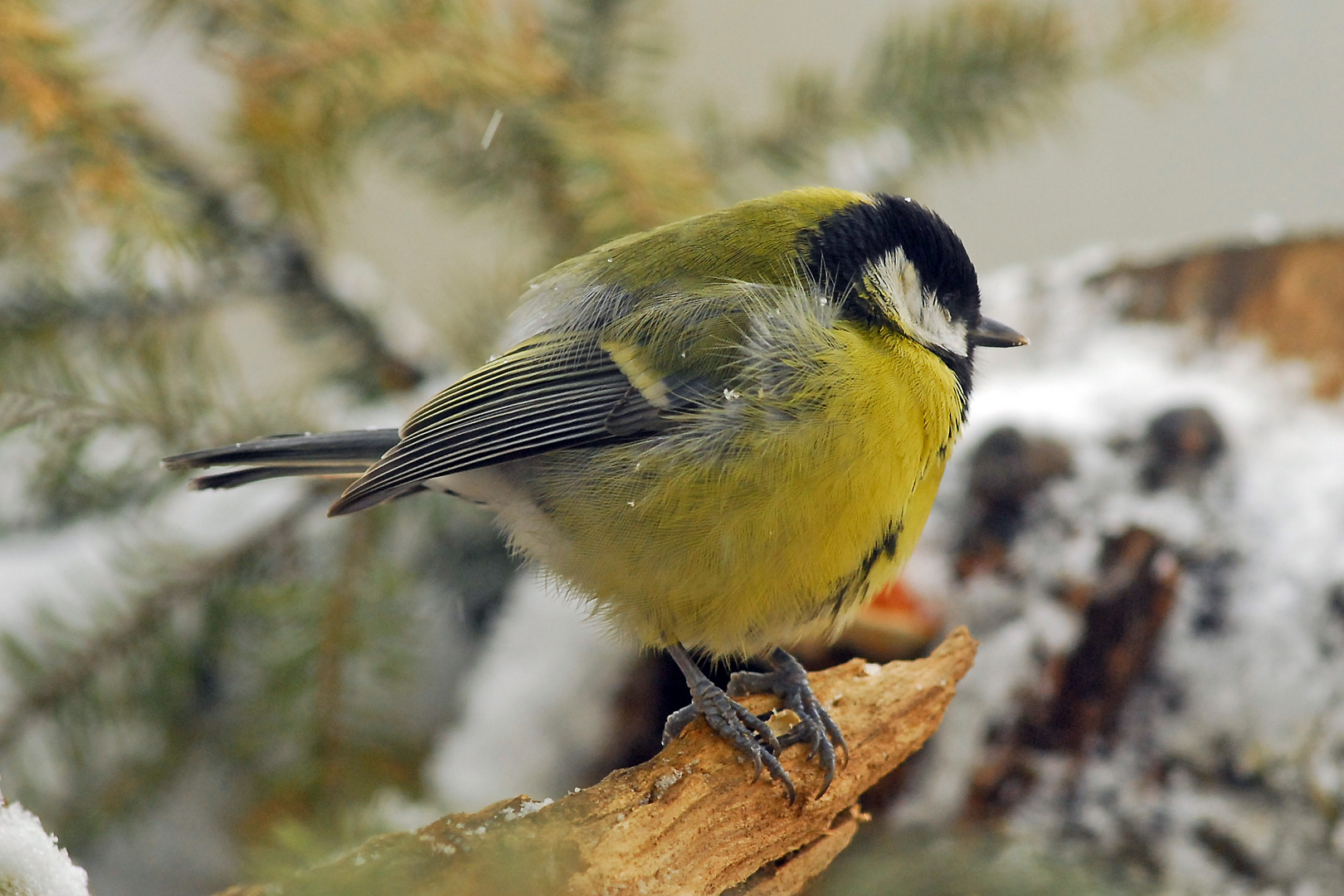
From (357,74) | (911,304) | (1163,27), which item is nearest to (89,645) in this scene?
(357,74)

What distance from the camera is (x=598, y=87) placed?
1.20 metres

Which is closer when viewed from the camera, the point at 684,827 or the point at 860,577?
the point at 684,827

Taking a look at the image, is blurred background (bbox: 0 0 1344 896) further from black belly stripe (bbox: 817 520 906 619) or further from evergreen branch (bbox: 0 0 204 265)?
black belly stripe (bbox: 817 520 906 619)

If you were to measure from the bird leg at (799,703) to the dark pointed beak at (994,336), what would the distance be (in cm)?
34

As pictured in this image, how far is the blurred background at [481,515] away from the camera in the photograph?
0.91 m

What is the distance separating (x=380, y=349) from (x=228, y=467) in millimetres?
410

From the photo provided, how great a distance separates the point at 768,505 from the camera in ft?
2.54

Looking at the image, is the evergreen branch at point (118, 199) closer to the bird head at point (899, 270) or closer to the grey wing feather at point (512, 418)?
the grey wing feather at point (512, 418)

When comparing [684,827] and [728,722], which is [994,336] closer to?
[728,722]

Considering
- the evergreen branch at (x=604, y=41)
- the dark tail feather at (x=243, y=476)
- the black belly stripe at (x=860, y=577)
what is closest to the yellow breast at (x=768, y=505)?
the black belly stripe at (x=860, y=577)

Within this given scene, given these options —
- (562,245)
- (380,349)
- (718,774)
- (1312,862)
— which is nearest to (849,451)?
(718,774)

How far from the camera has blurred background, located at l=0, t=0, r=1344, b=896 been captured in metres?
0.91

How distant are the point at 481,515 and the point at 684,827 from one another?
62 cm

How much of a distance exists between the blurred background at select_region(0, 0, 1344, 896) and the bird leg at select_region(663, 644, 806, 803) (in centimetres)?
13
